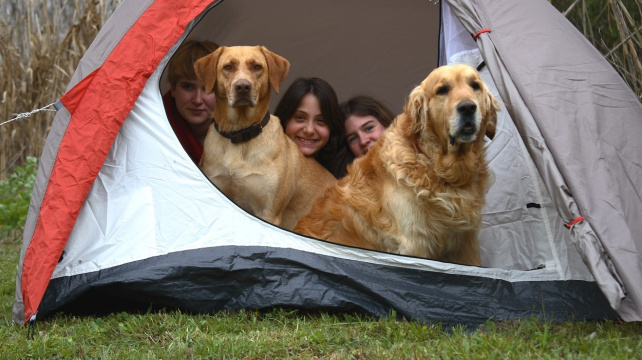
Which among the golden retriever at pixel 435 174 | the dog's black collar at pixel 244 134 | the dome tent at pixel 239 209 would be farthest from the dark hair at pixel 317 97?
the dome tent at pixel 239 209

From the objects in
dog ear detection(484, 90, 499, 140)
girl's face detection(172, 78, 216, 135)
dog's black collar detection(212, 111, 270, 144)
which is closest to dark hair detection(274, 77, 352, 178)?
girl's face detection(172, 78, 216, 135)

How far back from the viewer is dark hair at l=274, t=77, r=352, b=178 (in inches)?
206

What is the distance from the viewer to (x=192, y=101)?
17.3 feet

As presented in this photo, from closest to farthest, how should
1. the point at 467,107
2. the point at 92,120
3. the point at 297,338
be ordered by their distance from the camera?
the point at 297,338 → the point at 467,107 → the point at 92,120

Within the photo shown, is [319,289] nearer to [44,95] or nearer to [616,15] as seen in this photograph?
[616,15]

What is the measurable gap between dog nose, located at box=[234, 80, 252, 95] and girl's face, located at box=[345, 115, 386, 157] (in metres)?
1.21

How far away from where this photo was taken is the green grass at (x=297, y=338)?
2.90 meters

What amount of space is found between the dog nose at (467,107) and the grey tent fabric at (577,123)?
0.15 m

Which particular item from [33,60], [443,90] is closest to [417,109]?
[443,90]

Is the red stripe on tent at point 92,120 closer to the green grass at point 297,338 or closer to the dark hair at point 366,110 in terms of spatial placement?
the green grass at point 297,338

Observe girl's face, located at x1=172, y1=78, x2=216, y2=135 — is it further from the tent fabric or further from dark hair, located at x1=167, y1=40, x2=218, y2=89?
the tent fabric

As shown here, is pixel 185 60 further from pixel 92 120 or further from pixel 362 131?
pixel 92 120

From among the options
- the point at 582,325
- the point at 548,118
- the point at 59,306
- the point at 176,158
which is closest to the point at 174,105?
the point at 176,158

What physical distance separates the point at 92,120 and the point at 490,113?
203 cm
